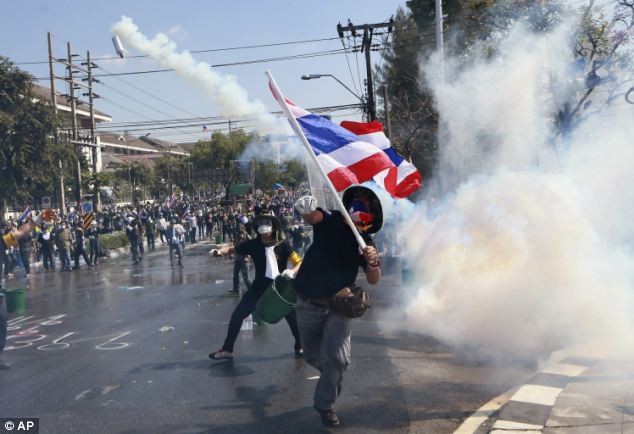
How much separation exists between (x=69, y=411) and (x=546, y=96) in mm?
12489

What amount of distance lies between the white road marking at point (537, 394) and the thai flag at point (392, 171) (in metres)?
2.16

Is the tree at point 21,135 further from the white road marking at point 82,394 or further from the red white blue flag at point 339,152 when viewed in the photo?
the red white blue flag at point 339,152

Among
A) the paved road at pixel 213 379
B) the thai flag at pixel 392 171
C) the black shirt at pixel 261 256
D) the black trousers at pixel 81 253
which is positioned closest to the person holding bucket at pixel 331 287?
the paved road at pixel 213 379

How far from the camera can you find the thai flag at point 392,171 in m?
6.42

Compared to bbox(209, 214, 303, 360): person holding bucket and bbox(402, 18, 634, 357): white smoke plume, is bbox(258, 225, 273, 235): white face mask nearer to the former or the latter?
bbox(209, 214, 303, 360): person holding bucket

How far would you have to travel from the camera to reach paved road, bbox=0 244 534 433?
4.91 metres

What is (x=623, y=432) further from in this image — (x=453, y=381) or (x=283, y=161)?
(x=283, y=161)

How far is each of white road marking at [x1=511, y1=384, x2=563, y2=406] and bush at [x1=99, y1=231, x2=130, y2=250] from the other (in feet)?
67.5

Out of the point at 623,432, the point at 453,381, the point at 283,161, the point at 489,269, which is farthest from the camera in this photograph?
the point at 283,161

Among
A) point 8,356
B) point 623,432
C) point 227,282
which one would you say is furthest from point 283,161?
point 623,432

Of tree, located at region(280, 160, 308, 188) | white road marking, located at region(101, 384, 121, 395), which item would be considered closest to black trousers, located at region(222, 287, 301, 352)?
white road marking, located at region(101, 384, 121, 395)

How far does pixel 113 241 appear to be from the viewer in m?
25.0

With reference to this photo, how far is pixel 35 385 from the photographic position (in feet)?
20.0

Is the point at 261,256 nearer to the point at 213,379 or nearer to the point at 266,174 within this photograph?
the point at 213,379
